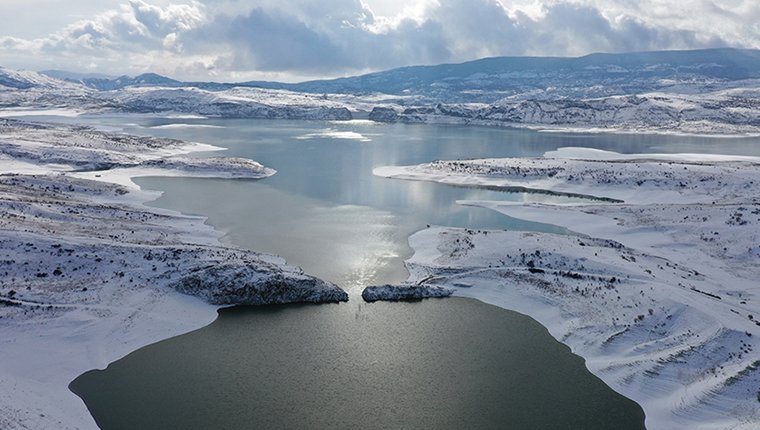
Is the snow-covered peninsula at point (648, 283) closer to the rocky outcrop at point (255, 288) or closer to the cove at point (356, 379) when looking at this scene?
the cove at point (356, 379)

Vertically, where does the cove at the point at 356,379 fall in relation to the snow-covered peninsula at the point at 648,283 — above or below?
below

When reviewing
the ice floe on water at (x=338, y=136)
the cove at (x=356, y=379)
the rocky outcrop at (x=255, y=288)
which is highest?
the ice floe on water at (x=338, y=136)

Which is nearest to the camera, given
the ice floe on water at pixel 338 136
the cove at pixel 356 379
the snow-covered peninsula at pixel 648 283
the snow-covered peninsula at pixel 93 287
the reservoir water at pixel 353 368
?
the cove at pixel 356 379

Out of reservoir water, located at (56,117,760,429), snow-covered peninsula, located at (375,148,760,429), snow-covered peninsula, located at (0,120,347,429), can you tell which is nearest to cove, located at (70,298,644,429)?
reservoir water, located at (56,117,760,429)

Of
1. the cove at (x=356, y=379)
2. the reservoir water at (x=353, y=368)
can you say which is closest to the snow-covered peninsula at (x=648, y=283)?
the reservoir water at (x=353, y=368)

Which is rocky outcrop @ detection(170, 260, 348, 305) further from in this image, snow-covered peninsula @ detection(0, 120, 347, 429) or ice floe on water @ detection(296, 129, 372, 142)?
ice floe on water @ detection(296, 129, 372, 142)

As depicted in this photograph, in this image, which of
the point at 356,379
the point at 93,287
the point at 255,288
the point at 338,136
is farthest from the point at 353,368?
the point at 338,136

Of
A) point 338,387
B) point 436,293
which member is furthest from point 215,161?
point 338,387
